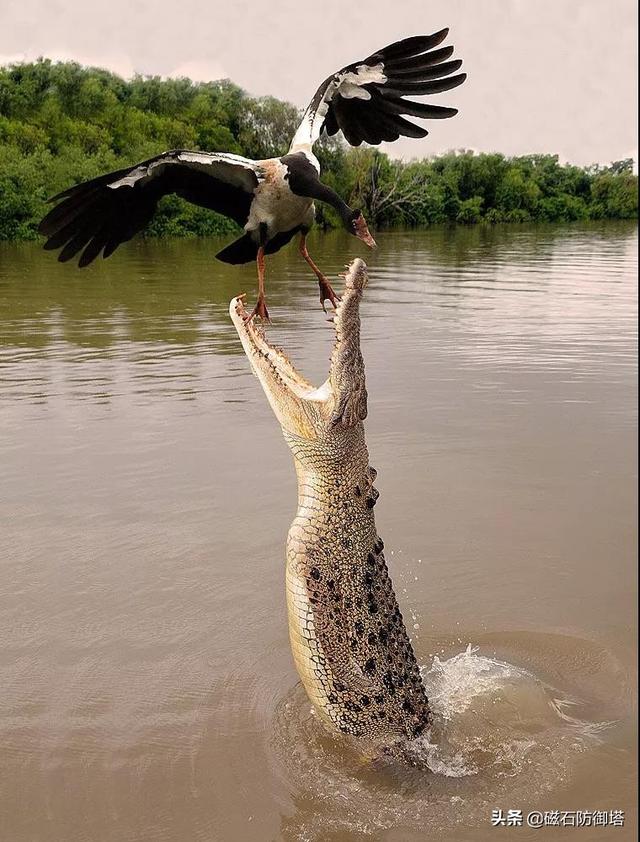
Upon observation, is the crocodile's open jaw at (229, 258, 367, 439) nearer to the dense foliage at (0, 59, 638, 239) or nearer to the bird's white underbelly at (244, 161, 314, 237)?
the bird's white underbelly at (244, 161, 314, 237)

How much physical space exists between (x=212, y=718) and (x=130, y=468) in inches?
130

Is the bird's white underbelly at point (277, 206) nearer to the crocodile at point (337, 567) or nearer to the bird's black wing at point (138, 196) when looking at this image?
the bird's black wing at point (138, 196)

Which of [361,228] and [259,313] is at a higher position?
[361,228]

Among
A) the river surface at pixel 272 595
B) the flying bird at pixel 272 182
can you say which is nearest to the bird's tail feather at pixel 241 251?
the flying bird at pixel 272 182

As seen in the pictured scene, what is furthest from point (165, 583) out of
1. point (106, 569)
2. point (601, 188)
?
point (601, 188)

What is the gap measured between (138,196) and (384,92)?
1352 mm

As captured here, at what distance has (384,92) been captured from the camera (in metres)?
3.79

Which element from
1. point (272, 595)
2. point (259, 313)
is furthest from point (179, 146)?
point (259, 313)

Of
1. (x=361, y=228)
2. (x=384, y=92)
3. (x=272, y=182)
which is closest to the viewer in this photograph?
(x=361, y=228)

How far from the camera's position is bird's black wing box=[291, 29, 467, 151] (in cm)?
349

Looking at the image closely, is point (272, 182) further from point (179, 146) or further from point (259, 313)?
point (179, 146)

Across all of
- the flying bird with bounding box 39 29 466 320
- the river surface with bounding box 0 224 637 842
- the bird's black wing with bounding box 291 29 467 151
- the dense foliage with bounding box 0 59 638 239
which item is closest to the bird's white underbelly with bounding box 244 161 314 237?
the flying bird with bounding box 39 29 466 320

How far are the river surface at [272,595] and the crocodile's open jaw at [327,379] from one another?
157 centimetres

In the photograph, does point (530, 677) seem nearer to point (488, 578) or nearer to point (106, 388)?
point (488, 578)
